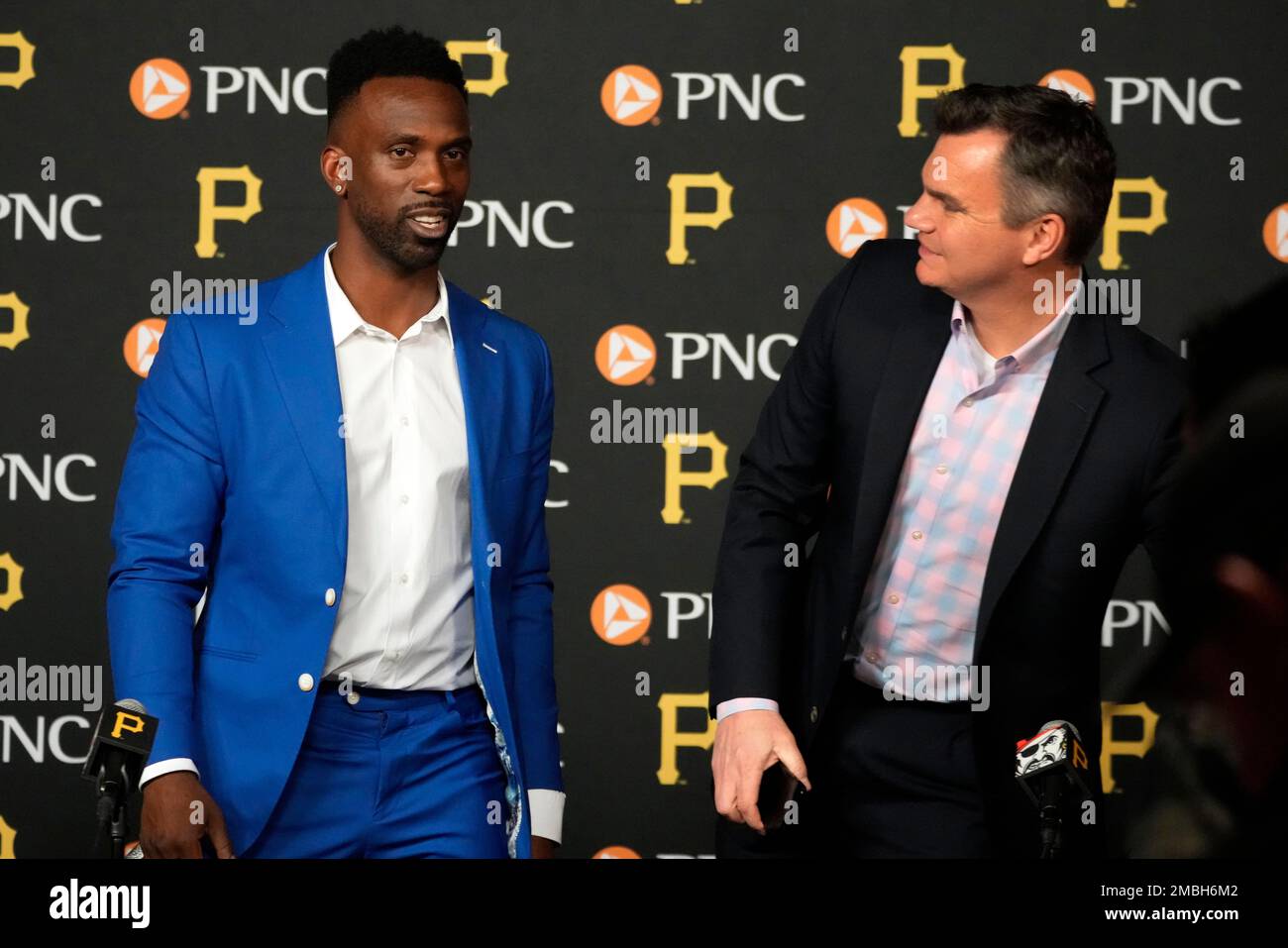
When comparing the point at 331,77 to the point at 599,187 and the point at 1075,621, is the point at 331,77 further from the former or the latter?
the point at 1075,621

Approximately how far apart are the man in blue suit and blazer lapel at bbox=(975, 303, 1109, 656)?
2.40ft

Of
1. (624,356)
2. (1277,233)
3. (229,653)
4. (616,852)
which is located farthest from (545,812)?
(1277,233)

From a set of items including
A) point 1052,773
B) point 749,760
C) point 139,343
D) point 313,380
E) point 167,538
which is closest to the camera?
point 1052,773

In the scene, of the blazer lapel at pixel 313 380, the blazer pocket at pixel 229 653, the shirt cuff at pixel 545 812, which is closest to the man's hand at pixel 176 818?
the blazer pocket at pixel 229 653

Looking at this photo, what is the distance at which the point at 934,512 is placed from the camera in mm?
2461

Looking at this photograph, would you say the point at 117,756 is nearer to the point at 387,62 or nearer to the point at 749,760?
the point at 749,760

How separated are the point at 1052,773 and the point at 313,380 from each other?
4.01ft

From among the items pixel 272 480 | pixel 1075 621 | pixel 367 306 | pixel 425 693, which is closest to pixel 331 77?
pixel 367 306

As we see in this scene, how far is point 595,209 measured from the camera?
388cm

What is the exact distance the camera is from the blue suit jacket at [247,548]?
2363mm

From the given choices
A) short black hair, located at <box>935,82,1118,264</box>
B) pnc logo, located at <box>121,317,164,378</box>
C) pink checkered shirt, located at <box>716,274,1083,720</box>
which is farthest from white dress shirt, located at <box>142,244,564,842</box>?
pnc logo, located at <box>121,317,164,378</box>

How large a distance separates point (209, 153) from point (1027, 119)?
6.83 ft

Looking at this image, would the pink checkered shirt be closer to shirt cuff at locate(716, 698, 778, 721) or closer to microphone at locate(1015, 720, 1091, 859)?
shirt cuff at locate(716, 698, 778, 721)
